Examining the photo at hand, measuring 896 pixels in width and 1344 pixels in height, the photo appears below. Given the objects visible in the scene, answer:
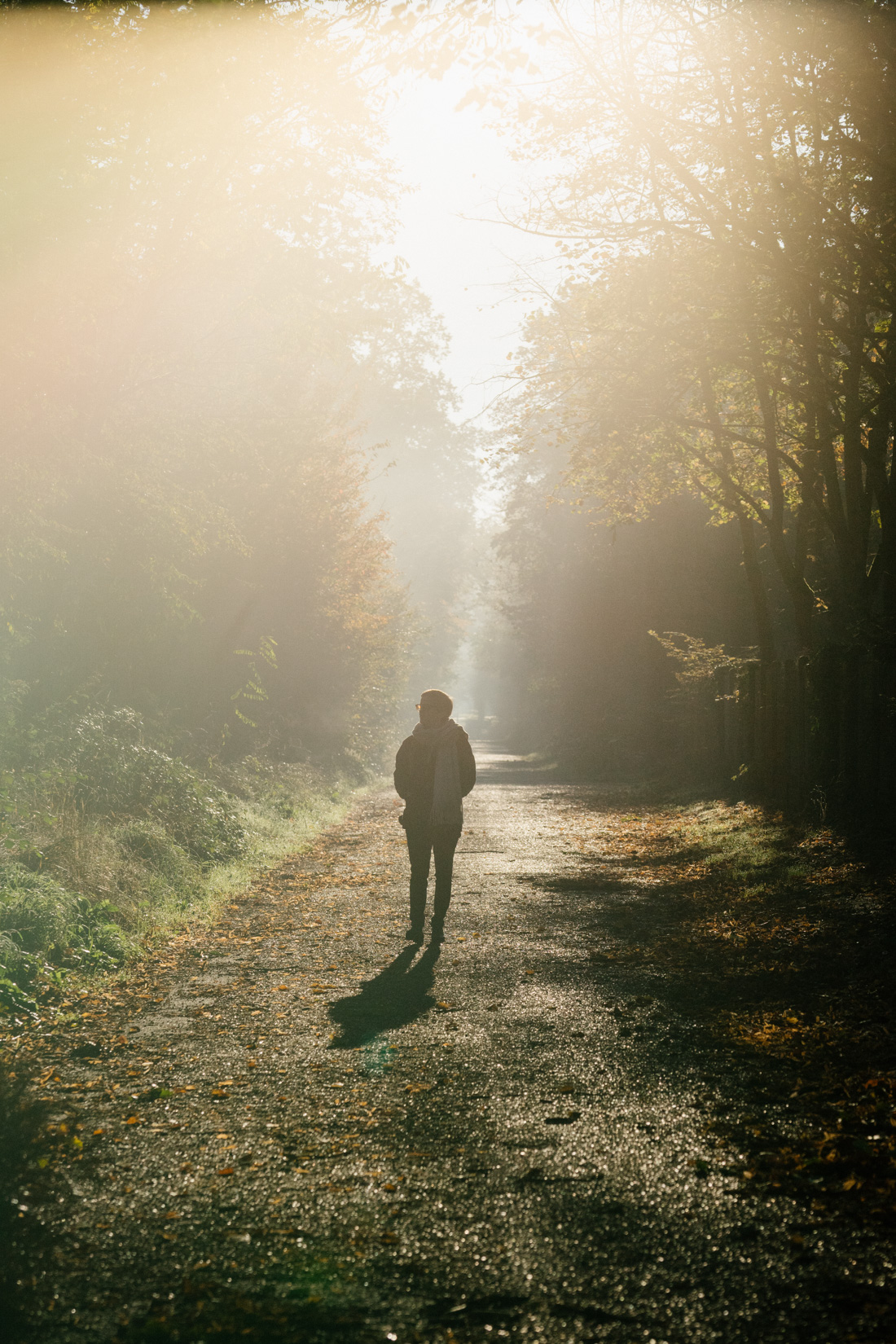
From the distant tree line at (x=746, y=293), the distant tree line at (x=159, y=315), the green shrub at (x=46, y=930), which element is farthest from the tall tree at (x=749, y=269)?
the green shrub at (x=46, y=930)

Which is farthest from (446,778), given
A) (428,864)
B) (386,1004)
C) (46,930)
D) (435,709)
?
(46,930)

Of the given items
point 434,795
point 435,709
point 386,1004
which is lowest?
point 386,1004

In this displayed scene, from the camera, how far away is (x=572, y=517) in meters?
35.0

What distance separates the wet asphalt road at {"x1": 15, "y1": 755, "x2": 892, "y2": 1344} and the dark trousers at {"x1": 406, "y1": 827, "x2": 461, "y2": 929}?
1098 mm

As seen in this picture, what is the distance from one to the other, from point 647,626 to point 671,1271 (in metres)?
26.0

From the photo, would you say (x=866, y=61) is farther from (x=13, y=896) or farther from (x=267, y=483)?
(x=267, y=483)

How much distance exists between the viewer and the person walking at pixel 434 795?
26.8ft

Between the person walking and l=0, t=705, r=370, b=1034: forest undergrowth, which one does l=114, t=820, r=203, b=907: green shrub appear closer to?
l=0, t=705, r=370, b=1034: forest undergrowth

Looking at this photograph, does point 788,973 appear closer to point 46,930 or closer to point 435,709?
point 435,709

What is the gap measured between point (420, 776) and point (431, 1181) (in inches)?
185

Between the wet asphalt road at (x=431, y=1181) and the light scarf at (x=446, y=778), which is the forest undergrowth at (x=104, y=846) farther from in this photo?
the light scarf at (x=446, y=778)

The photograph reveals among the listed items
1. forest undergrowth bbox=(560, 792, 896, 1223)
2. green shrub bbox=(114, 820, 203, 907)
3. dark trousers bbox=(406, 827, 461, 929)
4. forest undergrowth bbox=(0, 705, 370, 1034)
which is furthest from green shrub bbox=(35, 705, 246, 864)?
forest undergrowth bbox=(560, 792, 896, 1223)

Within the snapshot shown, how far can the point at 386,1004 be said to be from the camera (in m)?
6.16

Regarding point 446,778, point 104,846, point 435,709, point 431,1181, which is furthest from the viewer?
point 104,846
